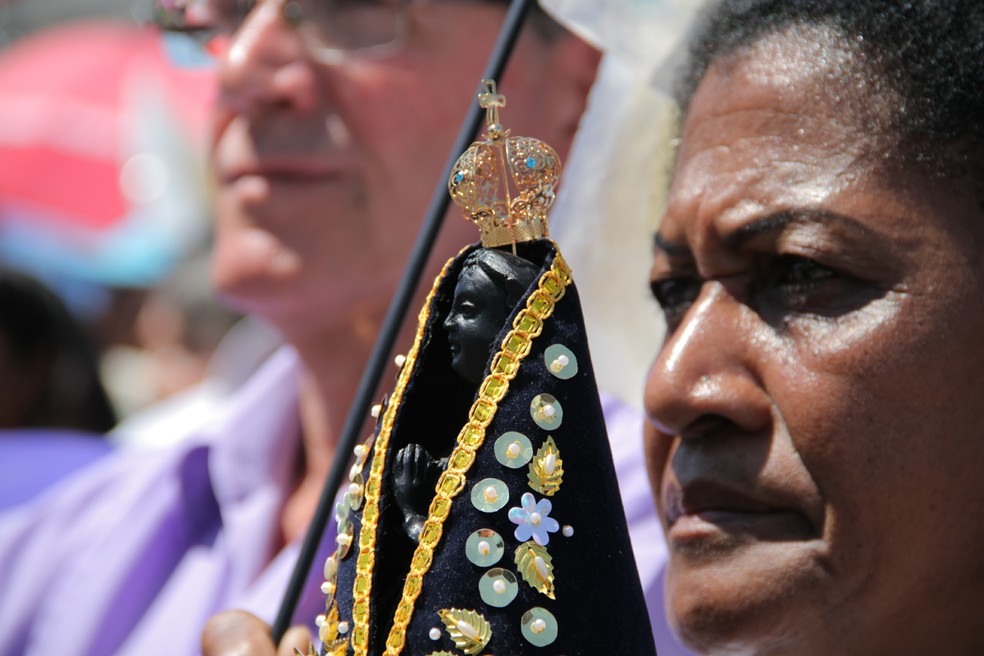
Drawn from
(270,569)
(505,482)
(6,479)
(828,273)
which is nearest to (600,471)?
(505,482)

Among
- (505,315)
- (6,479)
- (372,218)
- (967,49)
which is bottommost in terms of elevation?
(6,479)

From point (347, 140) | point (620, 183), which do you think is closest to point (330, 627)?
point (620, 183)

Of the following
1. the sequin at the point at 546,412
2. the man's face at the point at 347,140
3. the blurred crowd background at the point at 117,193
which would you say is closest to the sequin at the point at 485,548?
the sequin at the point at 546,412

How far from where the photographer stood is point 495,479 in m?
1.35

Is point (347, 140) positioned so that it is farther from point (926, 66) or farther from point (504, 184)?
point (926, 66)

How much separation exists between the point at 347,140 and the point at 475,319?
44.0 inches

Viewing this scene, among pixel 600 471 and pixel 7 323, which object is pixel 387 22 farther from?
pixel 7 323

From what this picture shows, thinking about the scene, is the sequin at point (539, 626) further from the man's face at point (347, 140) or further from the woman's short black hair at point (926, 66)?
the man's face at point (347, 140)

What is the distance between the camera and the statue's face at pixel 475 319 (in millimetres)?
1390

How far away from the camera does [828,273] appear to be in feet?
4.85

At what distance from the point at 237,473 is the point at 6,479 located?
2.31 ft

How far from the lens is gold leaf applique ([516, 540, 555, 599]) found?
1321 mm

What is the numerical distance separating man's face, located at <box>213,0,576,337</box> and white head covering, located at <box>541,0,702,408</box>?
297 mm

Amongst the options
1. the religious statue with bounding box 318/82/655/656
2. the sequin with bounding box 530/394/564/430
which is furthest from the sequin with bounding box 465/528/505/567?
the sequin with bounding box 530/394/564/430
